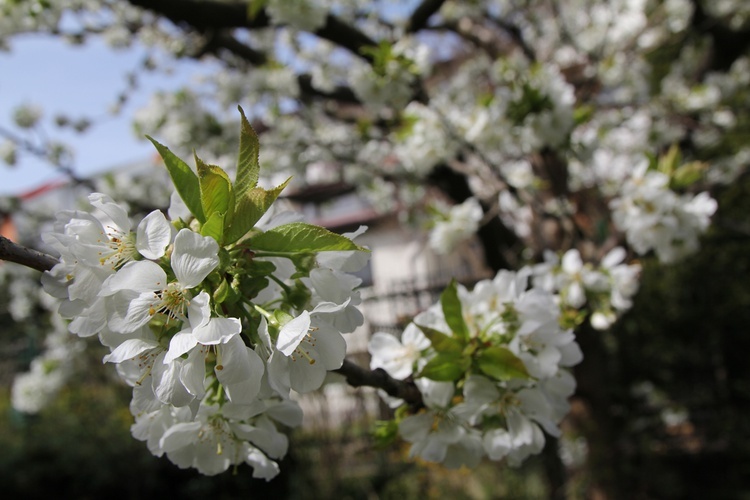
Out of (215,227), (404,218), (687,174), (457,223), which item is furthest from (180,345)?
(404,218)

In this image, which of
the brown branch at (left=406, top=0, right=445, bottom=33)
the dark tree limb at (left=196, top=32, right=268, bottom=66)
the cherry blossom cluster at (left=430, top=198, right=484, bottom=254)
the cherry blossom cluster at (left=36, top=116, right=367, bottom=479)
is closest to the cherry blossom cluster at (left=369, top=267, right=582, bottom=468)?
the cherry blossom cluster at (left=36, top=116, right=367, bottom=479)

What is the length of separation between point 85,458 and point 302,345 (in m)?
5.26

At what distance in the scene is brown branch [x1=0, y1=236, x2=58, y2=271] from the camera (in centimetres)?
69

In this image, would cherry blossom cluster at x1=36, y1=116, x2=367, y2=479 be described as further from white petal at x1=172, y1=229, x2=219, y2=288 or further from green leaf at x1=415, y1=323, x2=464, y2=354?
green leaf at x1=415, y1=323, x2=464, y2=354

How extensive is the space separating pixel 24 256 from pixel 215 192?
0.25 metres

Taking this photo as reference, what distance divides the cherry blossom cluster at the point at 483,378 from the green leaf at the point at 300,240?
31cm

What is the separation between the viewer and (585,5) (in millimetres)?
5305

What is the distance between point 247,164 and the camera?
0.76 m

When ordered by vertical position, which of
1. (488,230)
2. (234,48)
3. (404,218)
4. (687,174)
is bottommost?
(687,174)

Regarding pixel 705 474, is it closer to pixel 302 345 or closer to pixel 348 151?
pixel 348 151

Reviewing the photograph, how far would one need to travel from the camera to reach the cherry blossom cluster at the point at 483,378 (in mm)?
1017

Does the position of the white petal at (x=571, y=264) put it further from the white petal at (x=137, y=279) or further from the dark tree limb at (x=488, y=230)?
the white petal at (x=137, y=279)

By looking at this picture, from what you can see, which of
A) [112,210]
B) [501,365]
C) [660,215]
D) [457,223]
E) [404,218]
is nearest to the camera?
[112,210]

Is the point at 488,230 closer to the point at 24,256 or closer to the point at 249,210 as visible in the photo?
the point at 249,210
